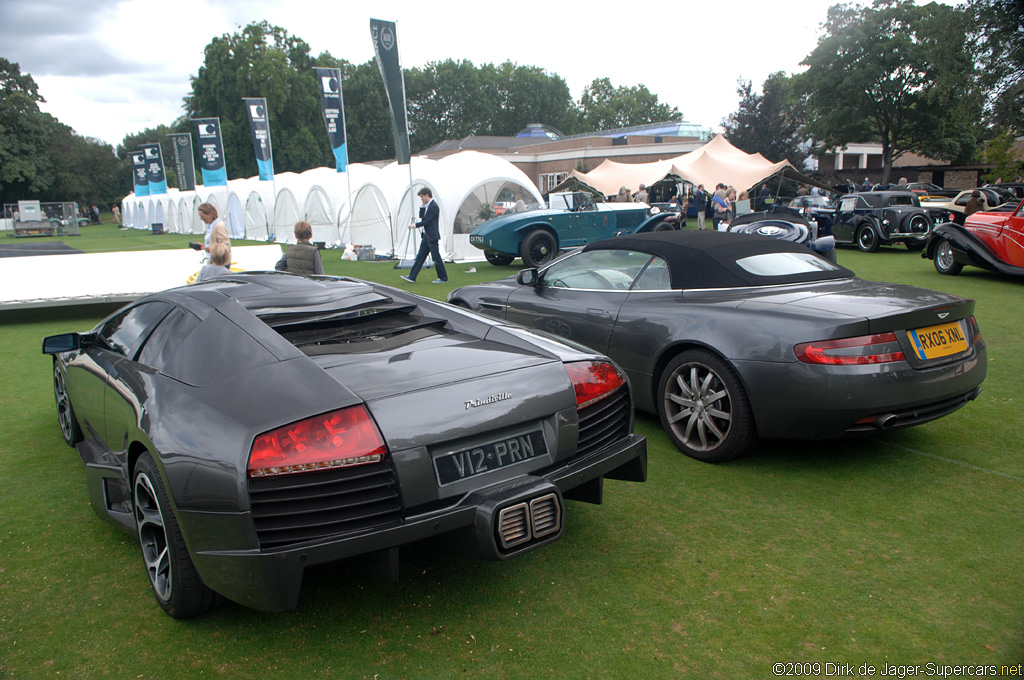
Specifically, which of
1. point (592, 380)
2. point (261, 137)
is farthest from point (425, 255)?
point (261, 137)

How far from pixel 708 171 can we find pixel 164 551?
29.3 meters

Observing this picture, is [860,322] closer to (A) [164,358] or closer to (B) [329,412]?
(B) [329,412]

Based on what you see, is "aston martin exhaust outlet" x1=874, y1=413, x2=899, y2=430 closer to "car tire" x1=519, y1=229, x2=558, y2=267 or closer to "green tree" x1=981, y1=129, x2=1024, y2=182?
"car tire" x1=519, y1=229, x2=558, y2=267

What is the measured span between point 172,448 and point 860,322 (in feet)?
11.1

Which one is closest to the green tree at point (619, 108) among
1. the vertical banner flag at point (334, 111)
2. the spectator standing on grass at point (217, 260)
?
the vertical banner flag at point (334, 111)

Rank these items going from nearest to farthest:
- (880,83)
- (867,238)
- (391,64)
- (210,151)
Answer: (391,64), (867,238), (210,151), (880,83)

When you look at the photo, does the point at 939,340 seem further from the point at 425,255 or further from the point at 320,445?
the point at 425,255

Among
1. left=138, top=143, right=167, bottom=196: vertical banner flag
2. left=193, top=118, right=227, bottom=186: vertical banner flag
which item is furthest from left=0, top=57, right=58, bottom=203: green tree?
left=193, top=118, right=227, bottom=186: vertical banner flag

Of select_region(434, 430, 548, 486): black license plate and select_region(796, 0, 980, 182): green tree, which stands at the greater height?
select_region(796, 0, 980, 182): green tree

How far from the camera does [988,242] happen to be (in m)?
11.8

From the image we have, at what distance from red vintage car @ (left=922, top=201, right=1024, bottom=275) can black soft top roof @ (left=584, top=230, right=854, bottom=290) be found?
28.7ft

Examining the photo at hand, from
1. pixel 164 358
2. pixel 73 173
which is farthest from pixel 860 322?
pixel 73 173

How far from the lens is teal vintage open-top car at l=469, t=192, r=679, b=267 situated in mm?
16250

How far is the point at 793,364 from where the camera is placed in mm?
3773
